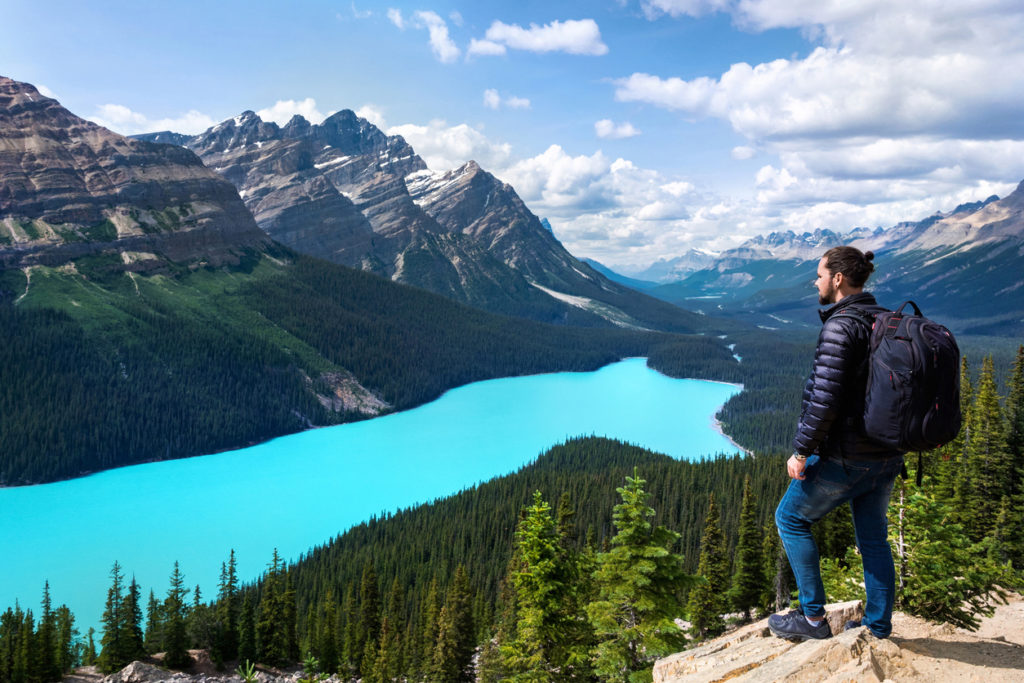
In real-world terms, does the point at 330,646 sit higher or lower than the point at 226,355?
lower

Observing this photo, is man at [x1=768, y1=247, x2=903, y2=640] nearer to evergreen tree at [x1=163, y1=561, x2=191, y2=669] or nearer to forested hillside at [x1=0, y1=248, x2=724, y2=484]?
evergreen tree at [x1=163, y1=561, x2=191, y2=669]

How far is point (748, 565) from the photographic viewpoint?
44.0 meters

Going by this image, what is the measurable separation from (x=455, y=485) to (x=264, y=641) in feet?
190

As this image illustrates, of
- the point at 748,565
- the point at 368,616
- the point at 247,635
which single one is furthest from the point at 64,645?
the point at 748,565

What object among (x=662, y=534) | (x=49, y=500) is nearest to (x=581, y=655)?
(x=662, y=534)

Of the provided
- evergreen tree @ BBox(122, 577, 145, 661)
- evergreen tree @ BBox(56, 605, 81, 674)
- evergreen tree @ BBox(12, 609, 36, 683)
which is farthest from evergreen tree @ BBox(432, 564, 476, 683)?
evergreen tree @ BBox(56, 605, 81, 674)

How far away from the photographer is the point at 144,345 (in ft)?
449

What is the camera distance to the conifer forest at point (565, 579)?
17.2 meters

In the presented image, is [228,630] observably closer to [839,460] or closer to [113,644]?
[113,644]

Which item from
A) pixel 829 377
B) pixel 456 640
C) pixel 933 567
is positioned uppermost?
pixel 829 377

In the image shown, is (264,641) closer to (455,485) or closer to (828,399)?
(828,399)

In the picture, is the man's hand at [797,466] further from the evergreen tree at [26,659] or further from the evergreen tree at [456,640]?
the evergreen tree at [26,659]

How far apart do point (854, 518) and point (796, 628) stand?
2.08 m

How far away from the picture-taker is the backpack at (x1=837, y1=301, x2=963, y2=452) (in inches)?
255
